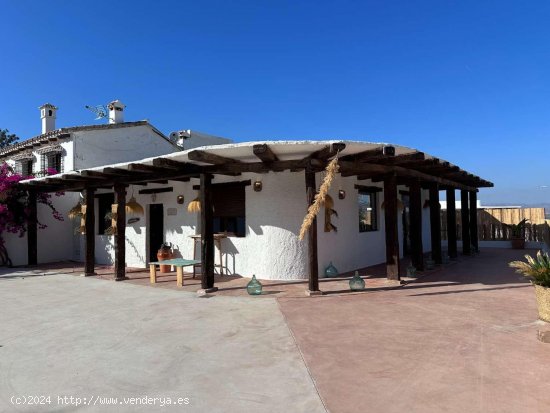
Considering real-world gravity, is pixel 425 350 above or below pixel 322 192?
below

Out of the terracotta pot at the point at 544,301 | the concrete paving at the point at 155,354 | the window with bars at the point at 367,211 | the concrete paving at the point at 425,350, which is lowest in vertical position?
the concrete paving at the point at 155,354

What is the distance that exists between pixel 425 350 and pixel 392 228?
4.30m

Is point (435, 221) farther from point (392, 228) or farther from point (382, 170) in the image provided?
point (382, 170)

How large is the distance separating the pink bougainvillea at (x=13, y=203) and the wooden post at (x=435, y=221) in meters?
12.7

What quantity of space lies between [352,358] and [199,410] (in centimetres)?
175

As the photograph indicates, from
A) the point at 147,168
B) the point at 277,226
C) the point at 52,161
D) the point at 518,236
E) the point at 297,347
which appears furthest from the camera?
the point at 518,236

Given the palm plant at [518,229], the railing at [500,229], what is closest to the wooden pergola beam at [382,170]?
the palm plant at [518,229]

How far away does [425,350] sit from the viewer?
3.99m

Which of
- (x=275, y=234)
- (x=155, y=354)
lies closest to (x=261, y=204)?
(x=275, y=234)

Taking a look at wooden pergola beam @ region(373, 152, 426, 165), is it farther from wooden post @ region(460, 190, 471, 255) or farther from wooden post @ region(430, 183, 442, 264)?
wooden post @ region(460, 190, 471, 255)

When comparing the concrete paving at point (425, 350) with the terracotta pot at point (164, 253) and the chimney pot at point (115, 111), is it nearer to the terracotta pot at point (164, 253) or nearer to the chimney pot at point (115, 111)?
the terracotta pot at point (164, 253)

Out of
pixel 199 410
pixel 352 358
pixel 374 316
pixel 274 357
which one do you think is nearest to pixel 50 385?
pixel 199 410

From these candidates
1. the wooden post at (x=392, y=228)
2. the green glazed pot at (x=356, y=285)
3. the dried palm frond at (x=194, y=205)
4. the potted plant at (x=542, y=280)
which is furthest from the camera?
the dried palm frond at (x=194, y=205)

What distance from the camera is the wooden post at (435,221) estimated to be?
33.4 feet
